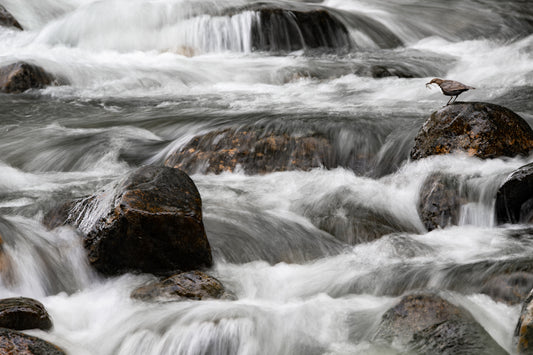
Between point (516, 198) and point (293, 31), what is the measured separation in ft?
24.3

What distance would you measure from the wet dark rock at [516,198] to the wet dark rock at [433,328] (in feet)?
5.34

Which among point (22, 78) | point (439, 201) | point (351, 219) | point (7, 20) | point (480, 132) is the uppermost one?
point (7, 20)

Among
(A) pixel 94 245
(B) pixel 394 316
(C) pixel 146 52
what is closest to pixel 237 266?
(A) pixel 94 245

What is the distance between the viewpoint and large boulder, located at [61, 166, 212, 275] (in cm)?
386

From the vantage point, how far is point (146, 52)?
11070 mm

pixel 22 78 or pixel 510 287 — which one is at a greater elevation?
pixel 22 78

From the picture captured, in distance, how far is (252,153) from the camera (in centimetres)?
588

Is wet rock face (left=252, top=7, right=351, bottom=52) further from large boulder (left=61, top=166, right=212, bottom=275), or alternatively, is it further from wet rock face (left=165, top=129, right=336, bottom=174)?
large boulder (left=61, top=166, right=212, bottom=275)

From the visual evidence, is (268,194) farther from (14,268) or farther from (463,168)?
(14,268)

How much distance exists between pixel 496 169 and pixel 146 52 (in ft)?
25.6

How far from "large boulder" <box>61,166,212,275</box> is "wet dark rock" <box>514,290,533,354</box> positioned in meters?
2.06

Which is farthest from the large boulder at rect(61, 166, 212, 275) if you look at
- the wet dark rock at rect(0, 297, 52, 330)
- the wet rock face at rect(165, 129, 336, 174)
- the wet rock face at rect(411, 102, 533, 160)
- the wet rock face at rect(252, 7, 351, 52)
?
the wet rock face at rect(252, 7, 351, 52)

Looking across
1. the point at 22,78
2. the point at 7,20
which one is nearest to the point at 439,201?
the point at 22,78

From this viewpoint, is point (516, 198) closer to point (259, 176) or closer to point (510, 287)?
point (510, 287)
